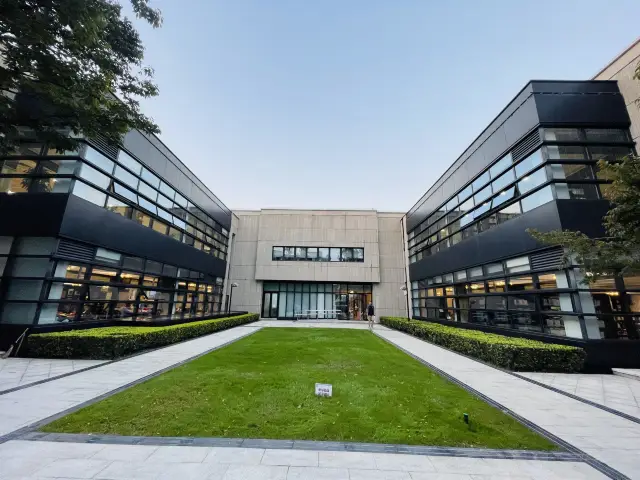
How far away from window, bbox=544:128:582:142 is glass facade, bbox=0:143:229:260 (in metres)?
19.1

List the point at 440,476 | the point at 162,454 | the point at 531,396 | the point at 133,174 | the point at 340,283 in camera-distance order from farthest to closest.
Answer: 1. the point at 340,283
2. the point at 133,174
3. the point at 531,396
4. the point at 162,454
5. the point at 440,476

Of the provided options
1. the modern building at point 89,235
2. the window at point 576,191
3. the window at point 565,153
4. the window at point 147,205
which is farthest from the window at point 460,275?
the window at point 147,205

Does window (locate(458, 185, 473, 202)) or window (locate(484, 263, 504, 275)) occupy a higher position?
window (locate(458, 185, 473, 202))

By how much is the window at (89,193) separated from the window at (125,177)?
52.2 inches

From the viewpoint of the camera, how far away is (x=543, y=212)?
34.0ft

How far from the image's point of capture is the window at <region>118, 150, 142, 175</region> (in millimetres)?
13125

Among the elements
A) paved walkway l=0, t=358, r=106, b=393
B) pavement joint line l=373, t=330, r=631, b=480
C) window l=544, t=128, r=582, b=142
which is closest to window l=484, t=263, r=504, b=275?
window l=544, t=128, r=582, b=142

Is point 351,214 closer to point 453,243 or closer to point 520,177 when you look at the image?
point 453,243

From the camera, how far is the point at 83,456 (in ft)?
11.5

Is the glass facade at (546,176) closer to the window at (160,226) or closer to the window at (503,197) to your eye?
the window at (503,197)

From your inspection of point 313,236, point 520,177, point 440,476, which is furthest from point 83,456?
point 313,236

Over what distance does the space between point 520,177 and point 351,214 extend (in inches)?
737

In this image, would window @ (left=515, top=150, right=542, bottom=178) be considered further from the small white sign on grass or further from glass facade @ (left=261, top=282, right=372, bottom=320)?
glass facade @ (left=261, top=282, right=372, bottom=320)

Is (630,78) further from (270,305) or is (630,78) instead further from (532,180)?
(270,305)
